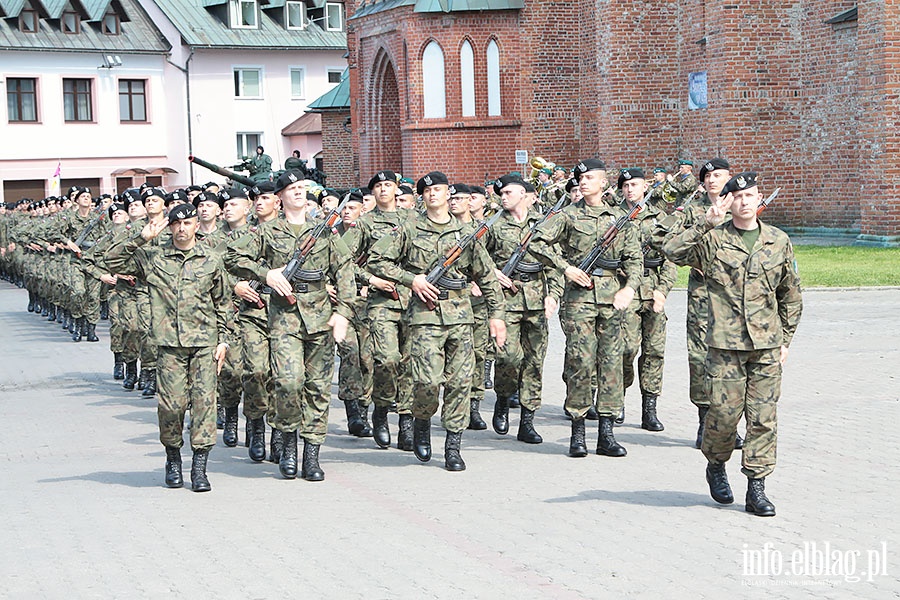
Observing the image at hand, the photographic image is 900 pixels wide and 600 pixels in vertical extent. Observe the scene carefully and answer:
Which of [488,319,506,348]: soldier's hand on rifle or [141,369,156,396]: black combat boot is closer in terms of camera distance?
[488,319,506,348]: soldier's hand on rifle

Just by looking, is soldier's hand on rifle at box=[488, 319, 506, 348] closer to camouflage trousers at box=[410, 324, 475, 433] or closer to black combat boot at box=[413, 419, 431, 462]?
camouflage trousers at box=[410, 324, 475, 433]

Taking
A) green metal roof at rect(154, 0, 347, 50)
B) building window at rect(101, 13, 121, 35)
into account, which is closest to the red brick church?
green metal roof at rect(154, 0, 347, 50)

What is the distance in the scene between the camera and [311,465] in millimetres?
9070

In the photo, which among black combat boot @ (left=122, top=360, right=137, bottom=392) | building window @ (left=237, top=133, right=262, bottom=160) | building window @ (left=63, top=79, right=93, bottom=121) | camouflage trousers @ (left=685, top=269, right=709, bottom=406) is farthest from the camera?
building window @ (left=237, top=133, right=262, bottom=160)

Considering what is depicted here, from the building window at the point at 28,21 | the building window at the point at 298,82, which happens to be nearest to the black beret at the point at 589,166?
the building window at the point at 28,21

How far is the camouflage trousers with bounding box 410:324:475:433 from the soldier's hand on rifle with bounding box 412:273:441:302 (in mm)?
196

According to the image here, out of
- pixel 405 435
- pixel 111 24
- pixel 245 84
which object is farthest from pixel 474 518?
pixel 245 84

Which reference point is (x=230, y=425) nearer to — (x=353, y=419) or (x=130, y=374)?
(x=353, y=419)

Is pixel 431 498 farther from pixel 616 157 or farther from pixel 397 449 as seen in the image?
pixel 616 157

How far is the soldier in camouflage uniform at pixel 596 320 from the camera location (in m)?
9.48

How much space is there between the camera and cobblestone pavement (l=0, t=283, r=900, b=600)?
639cm

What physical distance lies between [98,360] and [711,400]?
35.5ft

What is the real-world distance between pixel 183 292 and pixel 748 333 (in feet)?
12.2

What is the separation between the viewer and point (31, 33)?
5416cm
